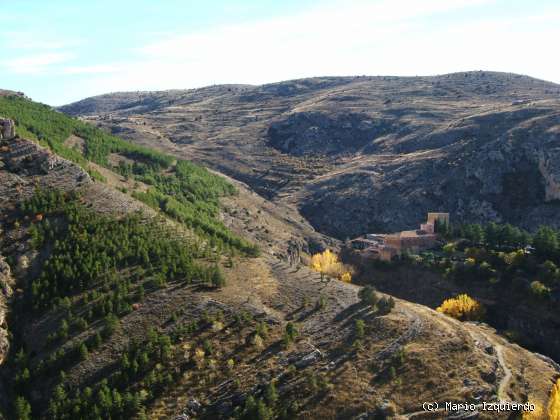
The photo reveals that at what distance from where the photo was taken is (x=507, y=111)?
156000 millimetres

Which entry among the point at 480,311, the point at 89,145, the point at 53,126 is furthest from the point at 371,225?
the point at 53,126

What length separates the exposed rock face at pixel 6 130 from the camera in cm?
8201

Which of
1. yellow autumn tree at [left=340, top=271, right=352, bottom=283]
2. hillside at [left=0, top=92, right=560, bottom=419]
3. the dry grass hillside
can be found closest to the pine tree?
hillside at [left=0, top=92, right=560, bottom=419]

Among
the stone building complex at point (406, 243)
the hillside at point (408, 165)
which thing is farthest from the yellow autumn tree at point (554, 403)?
the hillside at point (408, 165)

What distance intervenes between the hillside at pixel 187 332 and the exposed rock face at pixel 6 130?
382 cm

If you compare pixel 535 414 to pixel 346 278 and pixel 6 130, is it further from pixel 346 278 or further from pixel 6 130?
pixel 6 130

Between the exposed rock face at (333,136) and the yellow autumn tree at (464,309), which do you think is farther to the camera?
Result: the exposed rock face at (333,136)

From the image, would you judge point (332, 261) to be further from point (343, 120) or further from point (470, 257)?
point (343, 120)

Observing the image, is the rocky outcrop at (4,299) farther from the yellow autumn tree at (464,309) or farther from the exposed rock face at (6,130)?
the yellow autumn tree at (464,309)

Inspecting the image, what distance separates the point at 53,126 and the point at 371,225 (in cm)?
8009

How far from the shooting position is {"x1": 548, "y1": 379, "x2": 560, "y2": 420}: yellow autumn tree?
→ 4059 cm

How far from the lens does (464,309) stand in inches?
2736

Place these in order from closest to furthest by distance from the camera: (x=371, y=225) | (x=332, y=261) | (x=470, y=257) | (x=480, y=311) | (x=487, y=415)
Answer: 1. (x=487, y=415)
2. (x=480, y=311)
3. (x=470, y=257)
4. (x=332, y=261)
5. (x=371, y=225)

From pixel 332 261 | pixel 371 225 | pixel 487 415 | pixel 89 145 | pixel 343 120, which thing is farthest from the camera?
pixel 343 120
